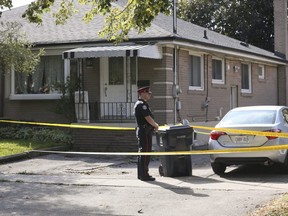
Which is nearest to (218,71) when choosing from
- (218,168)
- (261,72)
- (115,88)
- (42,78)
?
(115,88)

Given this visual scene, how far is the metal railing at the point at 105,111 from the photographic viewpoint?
16188 mm

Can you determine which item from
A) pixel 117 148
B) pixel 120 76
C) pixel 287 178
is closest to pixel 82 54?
pixel 120 76

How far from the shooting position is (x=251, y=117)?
10.7 meters

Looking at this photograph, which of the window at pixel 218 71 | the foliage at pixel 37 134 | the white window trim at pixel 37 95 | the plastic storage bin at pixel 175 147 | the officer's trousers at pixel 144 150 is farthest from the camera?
the window at pixel 218 71

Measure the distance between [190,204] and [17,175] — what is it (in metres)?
4.87

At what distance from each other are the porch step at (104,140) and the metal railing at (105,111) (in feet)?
1.65

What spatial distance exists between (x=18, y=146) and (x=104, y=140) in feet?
8.65

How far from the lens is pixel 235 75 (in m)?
21.3

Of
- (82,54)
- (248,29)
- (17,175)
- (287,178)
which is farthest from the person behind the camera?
(248,29)

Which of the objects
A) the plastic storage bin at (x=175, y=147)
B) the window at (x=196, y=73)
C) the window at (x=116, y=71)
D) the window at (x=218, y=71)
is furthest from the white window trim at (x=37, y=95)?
the plastic storage bin at (x=175, y=147)

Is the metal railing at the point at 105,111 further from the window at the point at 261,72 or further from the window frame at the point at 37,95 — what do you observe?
the window at the point at 261,72

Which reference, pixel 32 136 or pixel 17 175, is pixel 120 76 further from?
pixel 17 175

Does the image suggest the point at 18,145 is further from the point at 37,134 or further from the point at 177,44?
the point at 177,44

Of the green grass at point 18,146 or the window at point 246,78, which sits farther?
the window at point 246,78
